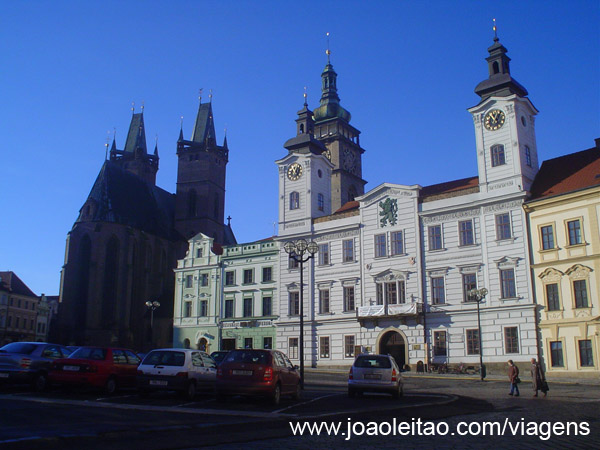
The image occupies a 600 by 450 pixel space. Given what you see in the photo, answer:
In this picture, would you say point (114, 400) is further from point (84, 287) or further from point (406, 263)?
point (84, 287)

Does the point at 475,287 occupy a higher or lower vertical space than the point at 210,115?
lower

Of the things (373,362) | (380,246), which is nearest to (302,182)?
(380,246)

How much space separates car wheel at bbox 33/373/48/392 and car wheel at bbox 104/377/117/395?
90.7 inches

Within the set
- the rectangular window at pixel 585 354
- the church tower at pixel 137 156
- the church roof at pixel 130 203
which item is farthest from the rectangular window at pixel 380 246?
the church tower at pixel 137 156

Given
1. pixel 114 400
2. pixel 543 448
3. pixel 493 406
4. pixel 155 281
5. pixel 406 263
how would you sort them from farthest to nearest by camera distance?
pixel 155 281 → pixel 406 263 → pixel 493 406 → pixel 114 400 → pixel 543 448

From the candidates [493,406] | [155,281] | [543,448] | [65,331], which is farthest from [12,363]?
[155,281]

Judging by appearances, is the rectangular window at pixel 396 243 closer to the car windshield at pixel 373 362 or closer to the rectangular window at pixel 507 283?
the rectangular window at pixel 507 283

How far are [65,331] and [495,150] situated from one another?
53.2 m

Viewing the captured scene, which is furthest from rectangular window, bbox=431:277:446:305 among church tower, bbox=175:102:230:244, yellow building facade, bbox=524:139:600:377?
church tower, bbox=175:102:230:244

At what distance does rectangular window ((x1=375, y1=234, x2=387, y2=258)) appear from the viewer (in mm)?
44906

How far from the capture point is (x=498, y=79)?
138 feet

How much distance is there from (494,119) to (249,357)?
3133 cm

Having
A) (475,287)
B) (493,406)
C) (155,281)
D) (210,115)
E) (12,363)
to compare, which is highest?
(210,115)

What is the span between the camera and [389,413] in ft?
48.2
